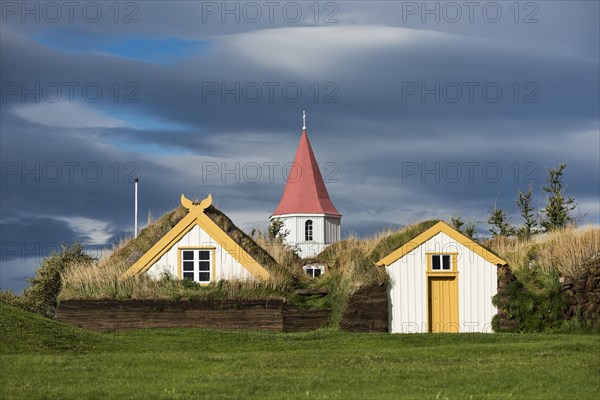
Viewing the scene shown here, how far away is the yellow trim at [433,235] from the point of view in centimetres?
3659

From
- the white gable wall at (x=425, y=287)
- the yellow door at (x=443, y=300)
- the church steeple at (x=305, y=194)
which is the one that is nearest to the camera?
the white gable wall at (x=425, y=287)

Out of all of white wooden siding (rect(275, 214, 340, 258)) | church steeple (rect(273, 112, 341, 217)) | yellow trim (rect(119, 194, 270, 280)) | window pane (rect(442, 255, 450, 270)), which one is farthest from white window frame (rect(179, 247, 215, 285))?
white wooden siding (rect(275, 214, 340, 258))

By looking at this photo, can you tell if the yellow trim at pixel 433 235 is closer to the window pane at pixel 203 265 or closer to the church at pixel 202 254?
the church at pixel 202 254

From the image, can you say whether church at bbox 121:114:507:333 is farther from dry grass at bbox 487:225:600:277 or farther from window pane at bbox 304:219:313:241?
window pane at bbox 304:219:313:241

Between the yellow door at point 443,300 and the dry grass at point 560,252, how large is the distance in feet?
A: 8.25

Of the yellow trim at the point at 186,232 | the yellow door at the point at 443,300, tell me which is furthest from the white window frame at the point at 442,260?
the yellow trim at the point at 186,232

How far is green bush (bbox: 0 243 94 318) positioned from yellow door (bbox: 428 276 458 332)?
1886 centimetres

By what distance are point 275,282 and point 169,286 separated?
3990 millimetres

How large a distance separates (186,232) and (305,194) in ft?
169

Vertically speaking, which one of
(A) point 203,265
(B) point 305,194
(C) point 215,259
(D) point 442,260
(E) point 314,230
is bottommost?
(A) point 203,265

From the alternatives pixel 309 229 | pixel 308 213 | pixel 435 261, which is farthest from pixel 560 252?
pixel 309 229

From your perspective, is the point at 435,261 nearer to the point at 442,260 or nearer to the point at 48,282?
the point at 442,260

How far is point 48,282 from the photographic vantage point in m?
49.2

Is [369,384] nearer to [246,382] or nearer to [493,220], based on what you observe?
[246,382]
